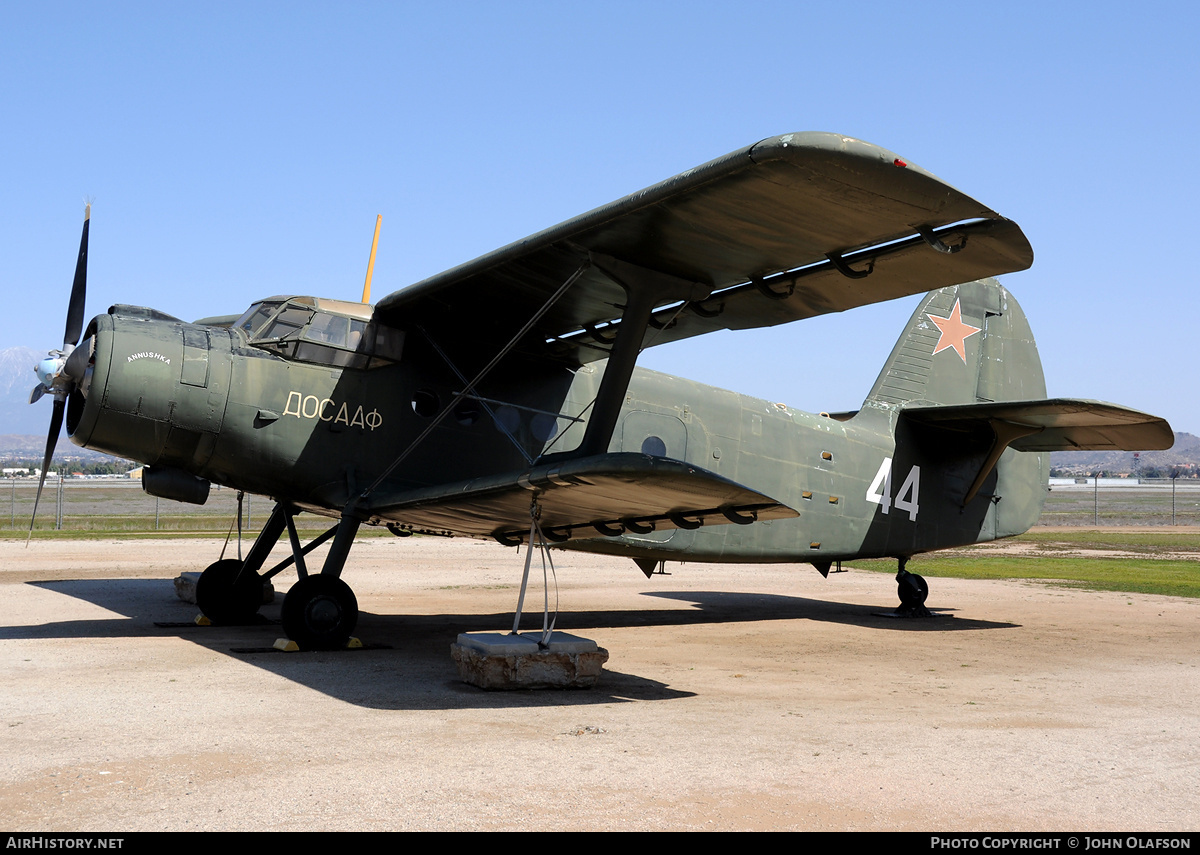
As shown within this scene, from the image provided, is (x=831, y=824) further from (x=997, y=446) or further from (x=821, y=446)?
(x=997, y=446)

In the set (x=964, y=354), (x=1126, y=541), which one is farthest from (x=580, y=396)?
(x=1126, y=541)

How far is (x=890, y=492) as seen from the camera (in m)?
13.7

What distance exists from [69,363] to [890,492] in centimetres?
1047

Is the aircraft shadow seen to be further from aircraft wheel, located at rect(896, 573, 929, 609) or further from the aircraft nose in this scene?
the aircraft nose

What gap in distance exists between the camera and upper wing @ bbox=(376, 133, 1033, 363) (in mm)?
6305

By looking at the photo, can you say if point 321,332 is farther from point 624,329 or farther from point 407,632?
point 407,632

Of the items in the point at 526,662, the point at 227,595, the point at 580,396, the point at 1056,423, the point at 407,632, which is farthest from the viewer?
the point at 1056,423

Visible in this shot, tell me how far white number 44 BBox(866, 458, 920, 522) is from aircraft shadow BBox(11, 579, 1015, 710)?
5.37 ft

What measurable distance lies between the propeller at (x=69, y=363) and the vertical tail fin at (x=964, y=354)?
1050 cm

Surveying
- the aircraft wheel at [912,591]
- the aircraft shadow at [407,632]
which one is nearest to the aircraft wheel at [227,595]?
the aircraft shadow at [407,632]

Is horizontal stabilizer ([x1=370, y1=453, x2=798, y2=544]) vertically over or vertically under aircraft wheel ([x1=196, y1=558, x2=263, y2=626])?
over

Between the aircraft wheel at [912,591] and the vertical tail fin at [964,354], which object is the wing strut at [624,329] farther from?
the aircraft wheel at [912,591]

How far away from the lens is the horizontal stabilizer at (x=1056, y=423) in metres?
11.2

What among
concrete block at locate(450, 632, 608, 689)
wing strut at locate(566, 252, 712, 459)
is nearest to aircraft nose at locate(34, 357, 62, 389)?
concrete block at locate(450, 632, 608, 689)
